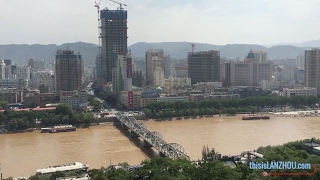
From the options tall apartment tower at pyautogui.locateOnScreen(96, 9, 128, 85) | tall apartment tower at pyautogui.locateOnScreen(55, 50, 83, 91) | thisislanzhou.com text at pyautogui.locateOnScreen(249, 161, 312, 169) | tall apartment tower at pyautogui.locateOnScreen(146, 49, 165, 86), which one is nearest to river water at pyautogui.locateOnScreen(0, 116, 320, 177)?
thisislanzhou.com text at pyautogui.locateOnScreen(249, 161, 312, 169)

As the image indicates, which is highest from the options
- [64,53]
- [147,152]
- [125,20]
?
[125,20]

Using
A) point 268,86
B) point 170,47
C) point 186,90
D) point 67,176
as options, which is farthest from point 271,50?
point 67,176

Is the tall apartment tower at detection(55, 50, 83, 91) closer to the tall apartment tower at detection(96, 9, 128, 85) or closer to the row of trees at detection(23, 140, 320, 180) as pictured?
the tall apartment tower at detection(96, 9, 128, 85)

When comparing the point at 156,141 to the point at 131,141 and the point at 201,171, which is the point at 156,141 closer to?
the point at 131,141

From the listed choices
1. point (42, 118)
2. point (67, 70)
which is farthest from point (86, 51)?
point (42, 118)

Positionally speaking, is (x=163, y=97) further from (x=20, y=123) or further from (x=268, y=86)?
(x=268, y=86)
